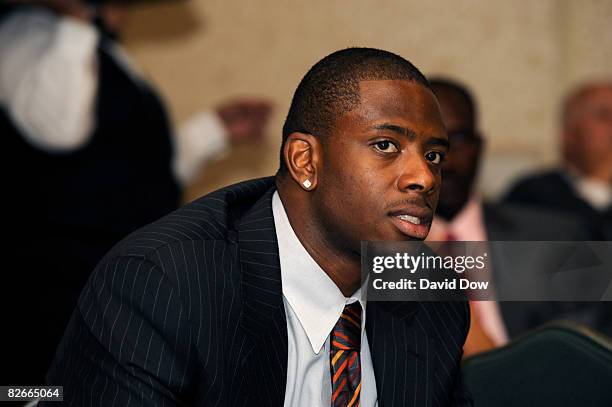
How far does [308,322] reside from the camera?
104 centimetres

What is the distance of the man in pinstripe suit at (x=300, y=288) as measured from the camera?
0.92 meters

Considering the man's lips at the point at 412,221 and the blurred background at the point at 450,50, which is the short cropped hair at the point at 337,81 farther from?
the blurred background at the point at 450,50

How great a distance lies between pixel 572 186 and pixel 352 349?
6.11 ft

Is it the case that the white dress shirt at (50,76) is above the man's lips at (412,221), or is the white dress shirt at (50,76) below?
above

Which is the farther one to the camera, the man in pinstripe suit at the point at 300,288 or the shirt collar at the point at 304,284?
the shirt collar at the point at 304,284

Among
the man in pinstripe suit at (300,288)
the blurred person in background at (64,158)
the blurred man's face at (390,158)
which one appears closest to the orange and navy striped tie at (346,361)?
the man in pinstripe suit at (300,288)

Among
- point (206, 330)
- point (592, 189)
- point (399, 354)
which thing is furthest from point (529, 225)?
point (206, 330)

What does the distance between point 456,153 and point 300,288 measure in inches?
34.7

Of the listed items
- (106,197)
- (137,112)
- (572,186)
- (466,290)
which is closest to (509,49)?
(572,186)

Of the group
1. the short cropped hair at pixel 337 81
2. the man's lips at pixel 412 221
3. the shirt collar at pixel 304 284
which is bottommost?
the shirt collar at pixel 304 284

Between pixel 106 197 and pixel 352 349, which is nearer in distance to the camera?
pixel 352 349

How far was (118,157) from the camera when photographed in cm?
189

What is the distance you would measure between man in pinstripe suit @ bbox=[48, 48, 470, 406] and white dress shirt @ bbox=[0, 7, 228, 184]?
36.7 inches

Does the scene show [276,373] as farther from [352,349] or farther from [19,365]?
[19,365]
